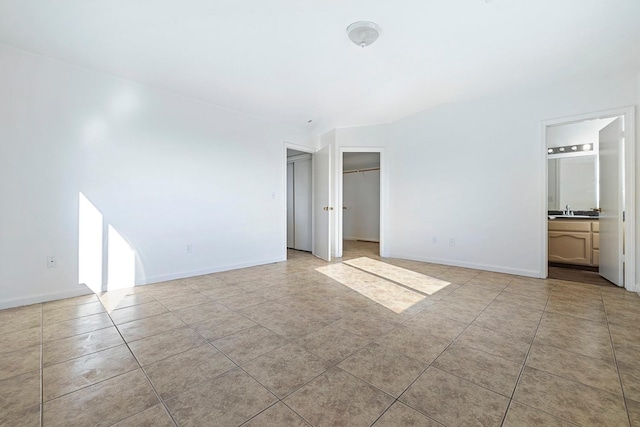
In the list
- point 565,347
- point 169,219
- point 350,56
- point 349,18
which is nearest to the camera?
point 565,347

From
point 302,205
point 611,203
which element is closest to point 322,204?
point 302,205

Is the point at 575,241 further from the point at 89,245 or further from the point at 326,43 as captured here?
the point at 89,245

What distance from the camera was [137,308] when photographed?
2463 millimetres

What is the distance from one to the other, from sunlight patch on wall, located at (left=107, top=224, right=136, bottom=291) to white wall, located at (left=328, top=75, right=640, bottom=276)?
→ 3529 millimetres

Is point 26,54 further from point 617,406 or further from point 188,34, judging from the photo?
point 617,406

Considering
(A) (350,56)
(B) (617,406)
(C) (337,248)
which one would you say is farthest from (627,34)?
(C) (337,248)

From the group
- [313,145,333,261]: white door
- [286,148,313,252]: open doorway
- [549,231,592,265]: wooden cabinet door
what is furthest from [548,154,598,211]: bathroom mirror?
[286,148,313,252]: open doorway

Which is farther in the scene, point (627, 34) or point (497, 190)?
point (497, 190)

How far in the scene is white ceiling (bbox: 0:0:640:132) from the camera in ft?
6.59

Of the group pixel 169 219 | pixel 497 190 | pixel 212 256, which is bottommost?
pixel 212 256

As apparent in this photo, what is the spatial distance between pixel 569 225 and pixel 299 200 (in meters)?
4.59

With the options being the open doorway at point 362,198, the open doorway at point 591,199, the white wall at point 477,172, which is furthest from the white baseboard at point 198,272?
the open doorway at point 591,199

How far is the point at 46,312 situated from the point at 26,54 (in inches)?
93.2

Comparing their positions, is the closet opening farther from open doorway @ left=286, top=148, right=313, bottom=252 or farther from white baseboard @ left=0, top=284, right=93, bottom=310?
white baseboard @ left=0, top=284, right=93, bottom=310
